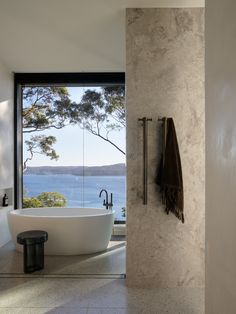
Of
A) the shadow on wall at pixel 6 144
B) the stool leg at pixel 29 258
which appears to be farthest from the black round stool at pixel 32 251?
the shadow on wall at pixel 6 144

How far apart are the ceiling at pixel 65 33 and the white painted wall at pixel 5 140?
0.87ft

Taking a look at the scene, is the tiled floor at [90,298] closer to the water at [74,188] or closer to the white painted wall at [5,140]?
the white painted wall at [5,140]

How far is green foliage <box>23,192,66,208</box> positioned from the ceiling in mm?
2049

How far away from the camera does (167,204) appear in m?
3.15

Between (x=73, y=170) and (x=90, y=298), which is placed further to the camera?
(x=73, y=170)

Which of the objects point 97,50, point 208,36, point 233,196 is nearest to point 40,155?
point 97,50

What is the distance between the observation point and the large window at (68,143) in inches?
218

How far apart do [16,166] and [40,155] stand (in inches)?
17.0

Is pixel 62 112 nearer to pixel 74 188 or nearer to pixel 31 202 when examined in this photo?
pixel 74 188

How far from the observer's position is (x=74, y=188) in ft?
18.2

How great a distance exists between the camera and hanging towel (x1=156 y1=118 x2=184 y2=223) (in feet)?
10.1

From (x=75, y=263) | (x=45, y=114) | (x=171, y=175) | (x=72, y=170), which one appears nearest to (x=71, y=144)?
(x=72, y=170)

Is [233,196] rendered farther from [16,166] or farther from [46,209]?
[16,166]

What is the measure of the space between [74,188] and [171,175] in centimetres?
279
